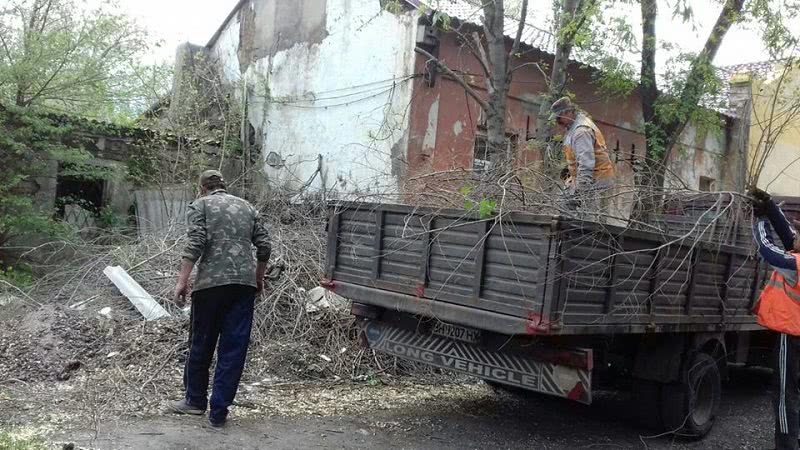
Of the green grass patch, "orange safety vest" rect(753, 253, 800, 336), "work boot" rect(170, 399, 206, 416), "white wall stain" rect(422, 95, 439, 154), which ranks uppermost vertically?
"white wall stain" rect(422, 95, 439, 154)

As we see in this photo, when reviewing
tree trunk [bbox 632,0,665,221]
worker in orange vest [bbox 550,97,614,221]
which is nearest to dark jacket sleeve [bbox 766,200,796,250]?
worker in orange vest [bbox 550,97,614,221]

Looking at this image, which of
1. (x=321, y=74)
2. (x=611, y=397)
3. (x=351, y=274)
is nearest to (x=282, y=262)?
(x=351, y=274)

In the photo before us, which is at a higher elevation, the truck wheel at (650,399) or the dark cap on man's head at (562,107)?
the dark cap on man's head at (562,107)

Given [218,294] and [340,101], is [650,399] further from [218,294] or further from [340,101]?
[340,101]

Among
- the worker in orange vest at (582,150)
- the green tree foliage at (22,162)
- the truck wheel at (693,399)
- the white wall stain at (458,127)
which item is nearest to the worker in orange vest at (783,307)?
the truck wheel at (693,399)

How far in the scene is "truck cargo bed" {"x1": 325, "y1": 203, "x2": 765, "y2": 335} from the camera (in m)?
4.05

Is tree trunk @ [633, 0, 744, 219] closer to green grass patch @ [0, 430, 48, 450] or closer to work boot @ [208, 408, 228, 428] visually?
work boot @ [208, 408, 228, 428]

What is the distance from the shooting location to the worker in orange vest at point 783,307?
4809mm

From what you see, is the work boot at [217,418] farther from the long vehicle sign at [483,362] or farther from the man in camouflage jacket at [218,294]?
the long vehicle sign at [483,362]

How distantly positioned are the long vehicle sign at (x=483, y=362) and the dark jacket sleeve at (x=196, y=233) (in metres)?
1.51

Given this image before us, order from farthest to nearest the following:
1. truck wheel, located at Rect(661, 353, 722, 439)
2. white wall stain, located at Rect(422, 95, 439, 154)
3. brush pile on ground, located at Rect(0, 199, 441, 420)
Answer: white wall stain, located at Rect(422, 95, 439, 154), brush pile on ground, located at Rect(0, 199, 441, 420), truck wheel, located at Rect(661, 353, 722, 439)

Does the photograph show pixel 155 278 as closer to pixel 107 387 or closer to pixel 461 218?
pixel 107 387

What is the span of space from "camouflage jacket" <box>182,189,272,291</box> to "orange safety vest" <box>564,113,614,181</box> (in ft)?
9.40

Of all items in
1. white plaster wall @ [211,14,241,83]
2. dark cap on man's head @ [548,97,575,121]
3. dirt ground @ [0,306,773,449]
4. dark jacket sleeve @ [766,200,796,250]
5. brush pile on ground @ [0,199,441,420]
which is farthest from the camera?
white plaster wall @ [211,14,241,83]
